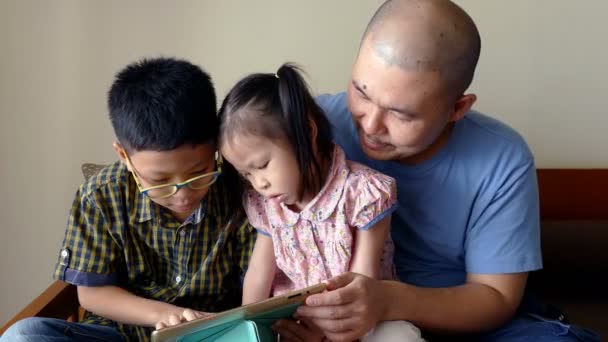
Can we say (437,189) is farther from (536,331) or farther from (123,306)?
(123,306)

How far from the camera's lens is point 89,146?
1755 mm

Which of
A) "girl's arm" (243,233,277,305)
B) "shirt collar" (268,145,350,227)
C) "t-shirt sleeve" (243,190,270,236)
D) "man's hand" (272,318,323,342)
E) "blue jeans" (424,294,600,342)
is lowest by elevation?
"blue jeans" (424,294,600,342)

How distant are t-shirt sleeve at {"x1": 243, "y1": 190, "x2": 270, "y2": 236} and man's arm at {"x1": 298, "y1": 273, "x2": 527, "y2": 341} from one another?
7.9 inches

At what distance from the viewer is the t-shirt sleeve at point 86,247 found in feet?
4.09

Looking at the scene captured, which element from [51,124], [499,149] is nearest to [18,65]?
[51,124]

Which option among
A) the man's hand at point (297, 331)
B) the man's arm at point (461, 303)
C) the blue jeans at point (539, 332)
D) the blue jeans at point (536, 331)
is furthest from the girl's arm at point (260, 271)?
the blue jeans at point (539, 332)

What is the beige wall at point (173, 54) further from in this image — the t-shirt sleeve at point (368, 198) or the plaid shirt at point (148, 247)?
the t-shirt sleeve at point (368, 198)

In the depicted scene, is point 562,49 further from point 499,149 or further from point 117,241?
point 117,241

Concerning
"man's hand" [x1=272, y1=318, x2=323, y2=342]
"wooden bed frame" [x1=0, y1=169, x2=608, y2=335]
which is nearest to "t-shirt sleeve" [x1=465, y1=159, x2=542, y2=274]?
"man's hand" [x1=272, y1=318, x2=323, y2=342]

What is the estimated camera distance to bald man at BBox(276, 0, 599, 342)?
44.6 inches

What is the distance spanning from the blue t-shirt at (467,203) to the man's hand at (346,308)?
0.88 ft

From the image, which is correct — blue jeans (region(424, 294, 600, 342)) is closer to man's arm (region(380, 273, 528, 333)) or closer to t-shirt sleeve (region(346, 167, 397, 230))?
man's arm (region(380, 273, 528, 333))

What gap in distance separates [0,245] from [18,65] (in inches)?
20.5

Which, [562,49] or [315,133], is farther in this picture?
[562,49]
